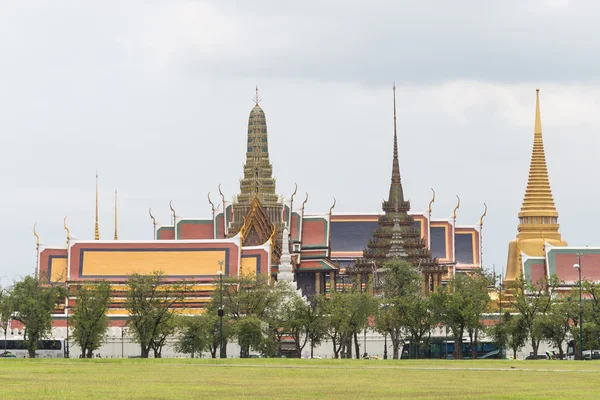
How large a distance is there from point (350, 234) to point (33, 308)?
62817 mm

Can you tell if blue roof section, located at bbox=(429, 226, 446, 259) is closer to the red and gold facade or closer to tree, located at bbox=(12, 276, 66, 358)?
the red and gold facade

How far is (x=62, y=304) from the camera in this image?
120688 mm

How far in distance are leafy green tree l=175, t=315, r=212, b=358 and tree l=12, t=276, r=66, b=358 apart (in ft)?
25.3

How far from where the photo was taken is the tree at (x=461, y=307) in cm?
9381

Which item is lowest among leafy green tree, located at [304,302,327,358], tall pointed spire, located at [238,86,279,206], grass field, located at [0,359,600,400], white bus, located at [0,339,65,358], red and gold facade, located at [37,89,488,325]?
grass field, located at [0,359,600,400]

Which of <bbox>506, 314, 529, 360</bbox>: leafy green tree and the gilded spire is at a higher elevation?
the gilded spire

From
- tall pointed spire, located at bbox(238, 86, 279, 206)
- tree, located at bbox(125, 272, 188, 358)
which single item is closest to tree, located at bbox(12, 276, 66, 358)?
tree, located at bbox(125, 272, 188, 358)

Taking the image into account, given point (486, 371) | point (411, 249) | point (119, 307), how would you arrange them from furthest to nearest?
point (411, 249) < point (119, 307) < point (486, 371)

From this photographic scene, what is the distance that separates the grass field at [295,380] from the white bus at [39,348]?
28.8 metres

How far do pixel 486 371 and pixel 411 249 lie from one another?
6902cm

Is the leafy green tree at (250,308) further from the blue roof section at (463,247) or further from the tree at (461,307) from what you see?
the blue roof section at (463,247)

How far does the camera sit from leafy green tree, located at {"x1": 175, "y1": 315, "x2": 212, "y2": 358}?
3656 inches

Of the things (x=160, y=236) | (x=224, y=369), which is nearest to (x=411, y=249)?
(x=160, y=236)

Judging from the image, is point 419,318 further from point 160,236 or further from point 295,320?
point 160,236
